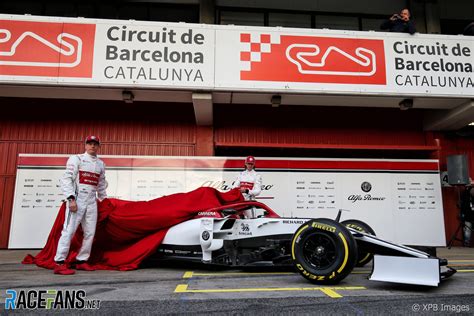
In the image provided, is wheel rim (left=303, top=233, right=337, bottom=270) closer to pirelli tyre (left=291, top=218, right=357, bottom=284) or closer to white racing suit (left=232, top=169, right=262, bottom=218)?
pirelli tyre (left=291, top=218, right=357, bottom=284)

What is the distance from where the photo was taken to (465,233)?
8742 millimetres

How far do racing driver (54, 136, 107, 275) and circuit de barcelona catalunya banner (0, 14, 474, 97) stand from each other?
260 cm

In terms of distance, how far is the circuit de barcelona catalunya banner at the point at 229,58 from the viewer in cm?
720

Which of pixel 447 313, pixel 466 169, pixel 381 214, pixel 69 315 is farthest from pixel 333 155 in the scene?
pixel 69 315

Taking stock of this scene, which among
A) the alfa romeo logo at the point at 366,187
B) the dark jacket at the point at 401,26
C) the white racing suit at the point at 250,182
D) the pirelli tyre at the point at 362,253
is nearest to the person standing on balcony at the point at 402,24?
the dark jacket at the point at 401,26

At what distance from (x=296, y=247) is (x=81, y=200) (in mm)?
3193

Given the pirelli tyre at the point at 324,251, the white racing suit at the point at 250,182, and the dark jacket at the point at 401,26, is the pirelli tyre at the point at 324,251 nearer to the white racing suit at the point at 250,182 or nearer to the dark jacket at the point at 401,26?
the white racing suit at the point at 250,182

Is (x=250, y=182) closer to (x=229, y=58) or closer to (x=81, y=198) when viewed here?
(x=229, y=58)

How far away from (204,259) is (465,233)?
7.42 metres

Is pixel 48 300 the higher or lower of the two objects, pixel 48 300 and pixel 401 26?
the lower

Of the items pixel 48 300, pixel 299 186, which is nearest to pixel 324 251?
pixel 48 300

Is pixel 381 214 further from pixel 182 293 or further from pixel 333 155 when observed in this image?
pixel 182 293

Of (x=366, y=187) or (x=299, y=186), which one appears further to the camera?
(x=366, y=187)

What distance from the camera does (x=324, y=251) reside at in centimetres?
356
